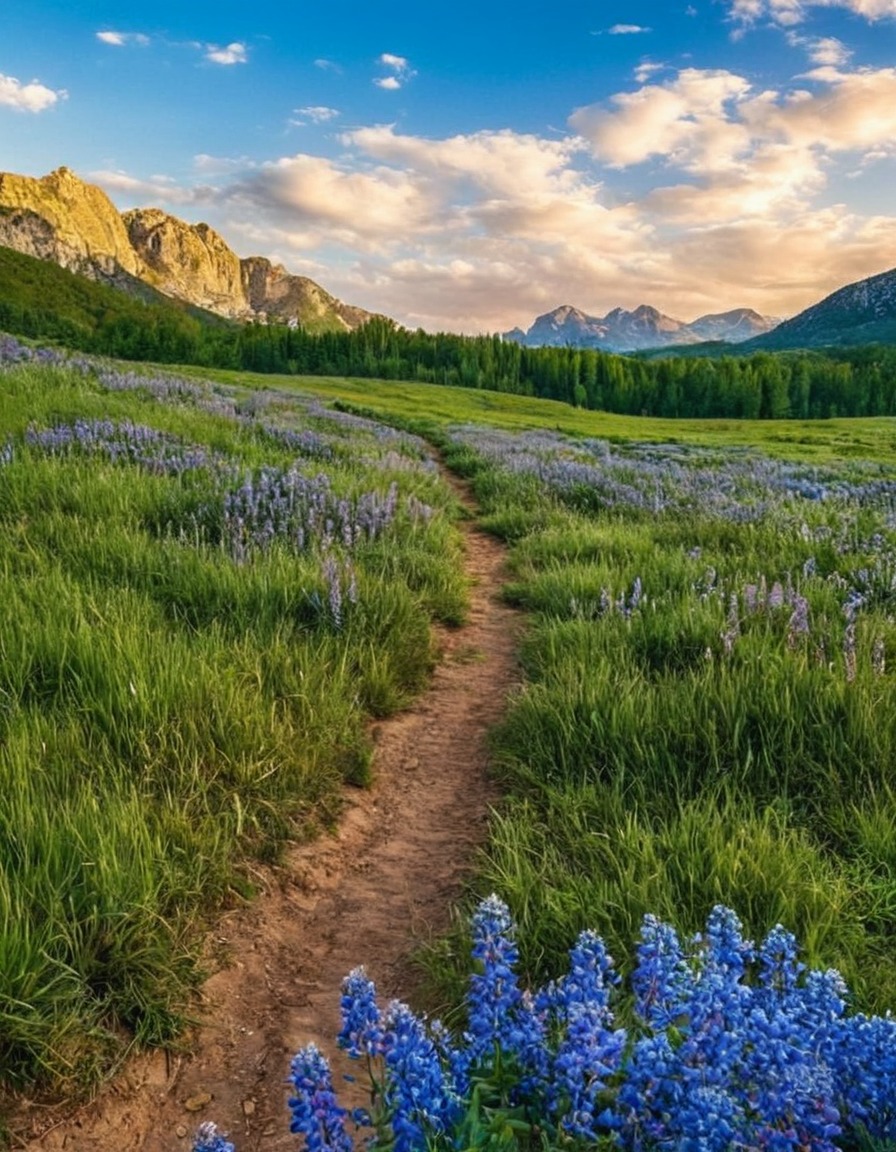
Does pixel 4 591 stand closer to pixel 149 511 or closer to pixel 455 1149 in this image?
pixel 149 511

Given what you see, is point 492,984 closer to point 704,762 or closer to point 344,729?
point 704,762

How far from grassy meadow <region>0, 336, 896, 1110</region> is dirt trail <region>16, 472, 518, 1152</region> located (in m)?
0.13

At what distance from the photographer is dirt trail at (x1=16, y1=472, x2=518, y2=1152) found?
2.26 m

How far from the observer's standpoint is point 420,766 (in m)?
4.47

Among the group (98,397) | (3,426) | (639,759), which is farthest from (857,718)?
(98,397)

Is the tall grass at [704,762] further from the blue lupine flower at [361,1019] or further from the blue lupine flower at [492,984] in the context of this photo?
the blue lupine flower at [361,1019]

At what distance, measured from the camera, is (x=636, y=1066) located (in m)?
1.48

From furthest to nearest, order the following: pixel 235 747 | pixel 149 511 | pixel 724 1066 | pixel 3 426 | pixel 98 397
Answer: pixel 98 397, pixel 3 426, pixel 149 511, pixel 235 747, pixel 724 1066

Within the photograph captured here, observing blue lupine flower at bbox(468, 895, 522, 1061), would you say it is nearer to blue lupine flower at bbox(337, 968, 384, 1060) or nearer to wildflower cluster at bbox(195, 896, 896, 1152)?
wildflower cluster at bbox(195, 896, 896, 1152)

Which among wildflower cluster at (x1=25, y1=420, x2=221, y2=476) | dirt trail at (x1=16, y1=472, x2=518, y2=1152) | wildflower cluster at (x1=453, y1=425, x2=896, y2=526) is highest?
wildflower cluster at (x1=25, y1=420, x2=221, y2=476)

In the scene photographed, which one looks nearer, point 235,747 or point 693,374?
point 235,747

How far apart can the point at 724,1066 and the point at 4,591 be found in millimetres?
4642

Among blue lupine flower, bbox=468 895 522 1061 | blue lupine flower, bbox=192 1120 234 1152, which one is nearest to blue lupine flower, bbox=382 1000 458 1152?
blue lupine flower, bbox=468 895 522 1061

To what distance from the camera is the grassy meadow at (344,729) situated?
2598 mm
